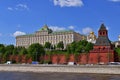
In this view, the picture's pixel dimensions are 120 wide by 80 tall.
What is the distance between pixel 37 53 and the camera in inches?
3848

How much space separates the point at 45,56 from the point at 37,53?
2.94 m

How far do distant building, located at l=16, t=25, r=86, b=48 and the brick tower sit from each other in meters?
66.9

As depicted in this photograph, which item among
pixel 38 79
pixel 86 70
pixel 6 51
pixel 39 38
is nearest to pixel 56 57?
pixel 6 51

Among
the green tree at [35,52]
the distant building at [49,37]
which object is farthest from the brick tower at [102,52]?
the distant building at [49,37]

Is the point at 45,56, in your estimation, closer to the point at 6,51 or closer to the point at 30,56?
the point at 30,56

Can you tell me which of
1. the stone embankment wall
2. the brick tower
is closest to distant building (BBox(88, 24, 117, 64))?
the brick tower

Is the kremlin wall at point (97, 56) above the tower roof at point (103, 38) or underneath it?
underneath

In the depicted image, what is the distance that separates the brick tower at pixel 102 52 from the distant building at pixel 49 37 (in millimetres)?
66858

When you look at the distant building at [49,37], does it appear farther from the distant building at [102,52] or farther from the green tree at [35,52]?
the distant building at [102,52]

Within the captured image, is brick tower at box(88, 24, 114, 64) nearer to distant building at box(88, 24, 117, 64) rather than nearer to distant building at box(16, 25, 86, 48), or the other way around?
distant building at box(88, 24, 117, 64)

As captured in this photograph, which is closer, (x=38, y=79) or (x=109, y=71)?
(x=38, y=79)

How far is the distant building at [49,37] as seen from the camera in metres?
158

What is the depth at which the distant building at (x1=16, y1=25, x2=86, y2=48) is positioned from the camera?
157500 mm

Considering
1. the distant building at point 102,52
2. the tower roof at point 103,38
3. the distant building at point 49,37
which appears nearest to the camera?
the distant building at point 102,52
